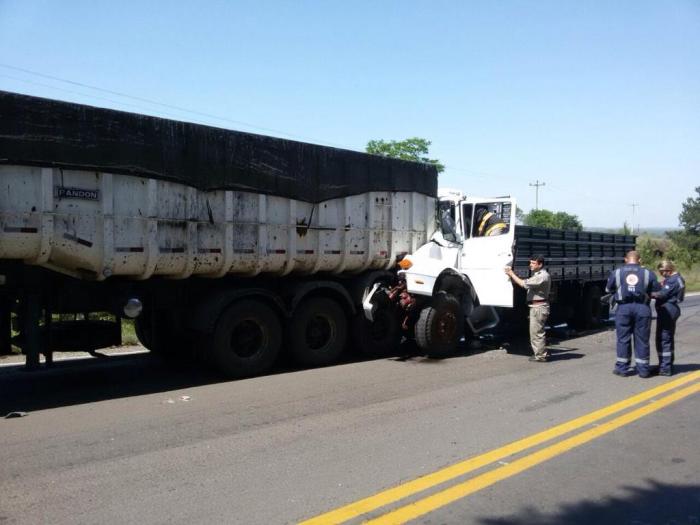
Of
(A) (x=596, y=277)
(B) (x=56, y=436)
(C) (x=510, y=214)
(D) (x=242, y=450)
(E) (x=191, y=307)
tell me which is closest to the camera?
(D) (x=242, y=450)

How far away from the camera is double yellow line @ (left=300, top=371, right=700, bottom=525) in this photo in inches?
153

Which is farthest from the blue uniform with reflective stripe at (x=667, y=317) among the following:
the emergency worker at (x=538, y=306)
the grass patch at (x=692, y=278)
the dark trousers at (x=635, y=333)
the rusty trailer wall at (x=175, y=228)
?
the grass patch at (x=692, y=278)

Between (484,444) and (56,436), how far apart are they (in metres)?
3.69

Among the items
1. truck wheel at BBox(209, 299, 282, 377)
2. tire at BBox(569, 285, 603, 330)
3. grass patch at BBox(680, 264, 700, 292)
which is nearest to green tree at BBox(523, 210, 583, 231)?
grass patch at BBox(680, 264, 700, 292)

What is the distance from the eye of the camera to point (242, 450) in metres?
5.12

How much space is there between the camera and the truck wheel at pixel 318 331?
346 inches

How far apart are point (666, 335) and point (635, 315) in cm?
55

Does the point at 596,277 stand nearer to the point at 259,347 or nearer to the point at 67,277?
the point at 259,347

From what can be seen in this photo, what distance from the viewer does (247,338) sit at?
27.3ft

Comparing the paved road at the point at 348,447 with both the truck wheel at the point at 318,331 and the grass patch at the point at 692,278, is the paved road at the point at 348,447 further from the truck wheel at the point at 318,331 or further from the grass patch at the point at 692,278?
the grass patch at the point at 692,278

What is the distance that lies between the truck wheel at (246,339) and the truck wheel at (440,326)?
2294 mm

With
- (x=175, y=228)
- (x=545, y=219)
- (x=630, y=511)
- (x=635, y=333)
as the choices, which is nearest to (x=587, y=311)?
(x=635, y=333)

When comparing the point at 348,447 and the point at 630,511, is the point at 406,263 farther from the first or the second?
the point at 630,511

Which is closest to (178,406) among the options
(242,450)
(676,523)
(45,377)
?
(242,450)
